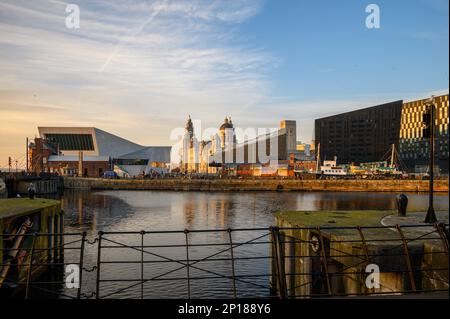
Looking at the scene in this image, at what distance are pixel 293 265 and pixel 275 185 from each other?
4798 inches

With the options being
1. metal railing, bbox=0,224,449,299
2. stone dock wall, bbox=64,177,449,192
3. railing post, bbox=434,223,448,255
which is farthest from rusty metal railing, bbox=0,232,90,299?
stone dock wall, bbox=64,177,449,192

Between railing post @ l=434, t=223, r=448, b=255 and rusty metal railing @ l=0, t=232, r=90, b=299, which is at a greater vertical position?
railing post @ l=434, t=223, r=448, b=255

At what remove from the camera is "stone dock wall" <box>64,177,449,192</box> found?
143 meters

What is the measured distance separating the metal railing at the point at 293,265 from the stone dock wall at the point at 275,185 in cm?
10377

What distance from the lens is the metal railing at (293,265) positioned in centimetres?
1303

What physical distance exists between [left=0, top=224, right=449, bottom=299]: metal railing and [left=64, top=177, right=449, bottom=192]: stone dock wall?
10377 centimetres

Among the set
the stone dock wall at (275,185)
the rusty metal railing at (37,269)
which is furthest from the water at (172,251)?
the stone dock wall at (275,185)

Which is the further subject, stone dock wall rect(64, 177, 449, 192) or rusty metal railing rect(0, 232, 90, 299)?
stone dock wall rect(64, 177, 449, 192)

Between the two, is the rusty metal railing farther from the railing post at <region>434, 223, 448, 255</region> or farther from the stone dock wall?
the stone dock wall

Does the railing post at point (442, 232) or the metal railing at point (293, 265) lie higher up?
the railing post at point (442, 232)

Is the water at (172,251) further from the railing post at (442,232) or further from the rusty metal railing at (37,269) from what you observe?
the railing post at (442,232)

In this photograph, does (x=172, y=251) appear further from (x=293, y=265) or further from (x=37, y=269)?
(x=293, y=265)

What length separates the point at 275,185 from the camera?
143 metres

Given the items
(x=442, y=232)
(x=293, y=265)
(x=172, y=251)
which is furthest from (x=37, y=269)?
(x=442, y=232)
